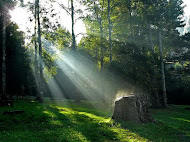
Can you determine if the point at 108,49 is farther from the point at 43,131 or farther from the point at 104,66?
the point at 43,131

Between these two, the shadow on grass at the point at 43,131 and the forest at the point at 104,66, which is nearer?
the shadow on grass at the point at 43,131

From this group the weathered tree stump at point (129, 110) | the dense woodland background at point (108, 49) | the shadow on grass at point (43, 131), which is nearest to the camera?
the shadow on grass at point (43, 131)

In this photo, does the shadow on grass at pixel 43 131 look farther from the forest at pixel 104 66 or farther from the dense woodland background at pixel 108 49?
the dense woodland background at pixel 108 49

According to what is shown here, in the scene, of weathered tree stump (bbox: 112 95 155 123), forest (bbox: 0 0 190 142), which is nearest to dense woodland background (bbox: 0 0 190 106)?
forest (bbox: 0 0 190 142)

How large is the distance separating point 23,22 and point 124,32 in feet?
65.6

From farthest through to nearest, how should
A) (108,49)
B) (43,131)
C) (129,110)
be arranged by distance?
1. (108,49)
2. (129,110)
3. (43,131)

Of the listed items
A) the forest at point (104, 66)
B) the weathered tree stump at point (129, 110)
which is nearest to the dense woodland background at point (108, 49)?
the forest at point (104, 66)

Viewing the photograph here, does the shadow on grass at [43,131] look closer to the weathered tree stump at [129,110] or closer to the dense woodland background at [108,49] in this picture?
the weathered tree stump at [129,110]

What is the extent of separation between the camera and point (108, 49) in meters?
36.1

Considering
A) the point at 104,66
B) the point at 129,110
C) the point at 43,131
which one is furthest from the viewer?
the point at 104,66

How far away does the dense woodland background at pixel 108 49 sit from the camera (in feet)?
104

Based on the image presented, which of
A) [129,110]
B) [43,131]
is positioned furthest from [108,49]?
[43,131]

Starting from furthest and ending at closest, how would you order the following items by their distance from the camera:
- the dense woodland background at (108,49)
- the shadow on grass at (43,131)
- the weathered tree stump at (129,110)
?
the dense woodland background at (108,49)
the weathered tree stump at (129,110)
the shadow on grass at (43,131)

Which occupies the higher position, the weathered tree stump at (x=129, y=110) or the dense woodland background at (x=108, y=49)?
the dense woodland background at (x=108, y=49)
